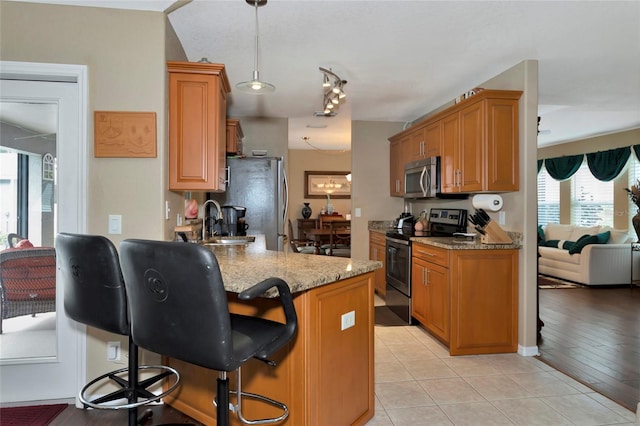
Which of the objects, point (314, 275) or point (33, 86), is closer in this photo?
point (314, 275)

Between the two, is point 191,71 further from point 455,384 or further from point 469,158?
point 455,384

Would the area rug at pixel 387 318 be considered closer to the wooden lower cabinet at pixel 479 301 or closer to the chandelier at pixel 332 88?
the wooden lower cabinet at pixel 479 301

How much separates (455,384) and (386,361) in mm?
566

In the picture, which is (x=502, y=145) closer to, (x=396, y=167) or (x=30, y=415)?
(x=396, y=167)

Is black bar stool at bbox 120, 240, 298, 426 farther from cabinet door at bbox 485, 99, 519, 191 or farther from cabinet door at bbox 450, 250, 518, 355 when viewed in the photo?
cabinet door at bbox 485, 99, 519, 191

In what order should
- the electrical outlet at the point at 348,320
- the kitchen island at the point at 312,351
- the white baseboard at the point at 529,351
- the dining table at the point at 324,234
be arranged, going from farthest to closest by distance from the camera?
the dining table at the point at 324,234
the white baseboard at the point at 529,351
the electrical outlet at the point at 348,320
the kitchen island at the point at 312,351

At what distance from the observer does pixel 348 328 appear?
1891 mm

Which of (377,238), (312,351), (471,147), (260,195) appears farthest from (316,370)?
(377,238)

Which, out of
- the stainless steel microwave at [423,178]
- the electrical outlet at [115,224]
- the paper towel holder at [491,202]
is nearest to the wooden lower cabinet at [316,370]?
the electrical outlet at [115,224]

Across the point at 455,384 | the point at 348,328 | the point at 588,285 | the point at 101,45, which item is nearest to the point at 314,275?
the point at 348,328

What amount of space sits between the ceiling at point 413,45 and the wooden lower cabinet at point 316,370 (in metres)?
1.75

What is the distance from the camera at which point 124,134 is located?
2.30m

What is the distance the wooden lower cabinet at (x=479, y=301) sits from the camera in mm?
3064

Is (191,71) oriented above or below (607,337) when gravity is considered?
above
